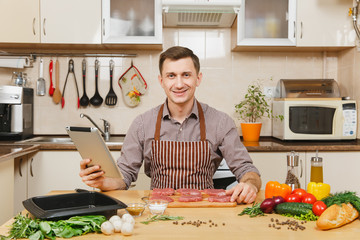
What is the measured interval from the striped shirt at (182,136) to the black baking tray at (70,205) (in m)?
0.61

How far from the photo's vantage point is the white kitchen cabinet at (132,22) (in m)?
3.09

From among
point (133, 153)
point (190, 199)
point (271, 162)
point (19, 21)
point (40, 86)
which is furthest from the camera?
point (40, 86)

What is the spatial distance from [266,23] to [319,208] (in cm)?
217

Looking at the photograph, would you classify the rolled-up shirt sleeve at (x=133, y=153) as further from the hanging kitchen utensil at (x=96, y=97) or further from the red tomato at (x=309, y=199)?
the hanging kitchen utensil at (x=96, y=97)

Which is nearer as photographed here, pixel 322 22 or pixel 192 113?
pixel 192 113

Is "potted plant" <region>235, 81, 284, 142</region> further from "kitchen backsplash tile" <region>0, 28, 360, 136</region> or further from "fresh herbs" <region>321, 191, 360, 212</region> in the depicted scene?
"fresh herbs" <region>321, 191, 360, 212</region>

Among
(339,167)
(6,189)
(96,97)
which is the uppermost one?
(96,97)

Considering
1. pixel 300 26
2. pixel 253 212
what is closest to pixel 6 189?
pixel 253 212

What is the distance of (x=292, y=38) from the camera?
10.3ft

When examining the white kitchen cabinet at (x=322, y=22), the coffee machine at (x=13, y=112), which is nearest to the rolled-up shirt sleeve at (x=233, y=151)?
the white kitchen cabinet at (x=322, y=22)

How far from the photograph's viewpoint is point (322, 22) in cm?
314

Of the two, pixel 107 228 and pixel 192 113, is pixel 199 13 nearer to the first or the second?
pixel 192 113

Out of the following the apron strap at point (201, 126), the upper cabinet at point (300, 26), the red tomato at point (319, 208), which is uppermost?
the upper cabinet at point (300, 26)

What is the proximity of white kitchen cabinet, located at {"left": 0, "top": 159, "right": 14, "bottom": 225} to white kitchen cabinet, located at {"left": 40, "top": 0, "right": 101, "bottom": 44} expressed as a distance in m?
1.07
